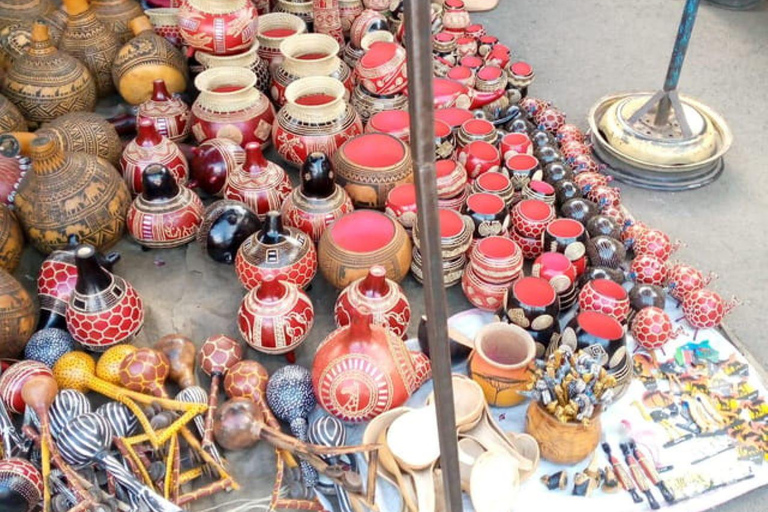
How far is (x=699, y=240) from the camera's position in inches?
107

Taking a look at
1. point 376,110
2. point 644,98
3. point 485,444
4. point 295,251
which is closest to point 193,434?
point 295,251

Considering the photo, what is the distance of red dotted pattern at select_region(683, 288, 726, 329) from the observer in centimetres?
216

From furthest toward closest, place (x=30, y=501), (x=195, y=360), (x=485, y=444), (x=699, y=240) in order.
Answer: (x=699, y=240) < (x=195, y=360) < (x=485, y=444) < (x=30, y=501)

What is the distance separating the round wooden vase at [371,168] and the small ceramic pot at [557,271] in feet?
1.79

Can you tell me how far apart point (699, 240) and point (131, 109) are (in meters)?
2.36

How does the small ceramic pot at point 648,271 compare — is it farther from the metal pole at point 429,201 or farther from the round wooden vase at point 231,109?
the metal pole at point 429,201

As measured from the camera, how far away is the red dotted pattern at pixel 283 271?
2.09 m

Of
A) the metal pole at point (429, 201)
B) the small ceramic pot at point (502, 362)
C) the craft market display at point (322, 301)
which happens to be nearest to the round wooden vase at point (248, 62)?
the craft market display at point (322, 301)

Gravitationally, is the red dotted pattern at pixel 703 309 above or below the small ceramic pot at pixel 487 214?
below

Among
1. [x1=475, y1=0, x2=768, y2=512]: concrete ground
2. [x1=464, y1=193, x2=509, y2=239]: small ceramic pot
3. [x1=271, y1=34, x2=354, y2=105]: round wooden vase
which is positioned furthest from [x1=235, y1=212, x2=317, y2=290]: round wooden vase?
[x1=475, y1=0, x2=768, y2=512]: concrete ground

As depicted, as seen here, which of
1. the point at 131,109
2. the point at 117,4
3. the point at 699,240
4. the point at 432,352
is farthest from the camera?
the point at 117,4

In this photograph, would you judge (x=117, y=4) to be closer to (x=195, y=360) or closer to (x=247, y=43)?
(x=247, y=43)

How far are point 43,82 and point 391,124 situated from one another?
1.34 meters

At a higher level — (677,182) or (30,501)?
(30,501)
